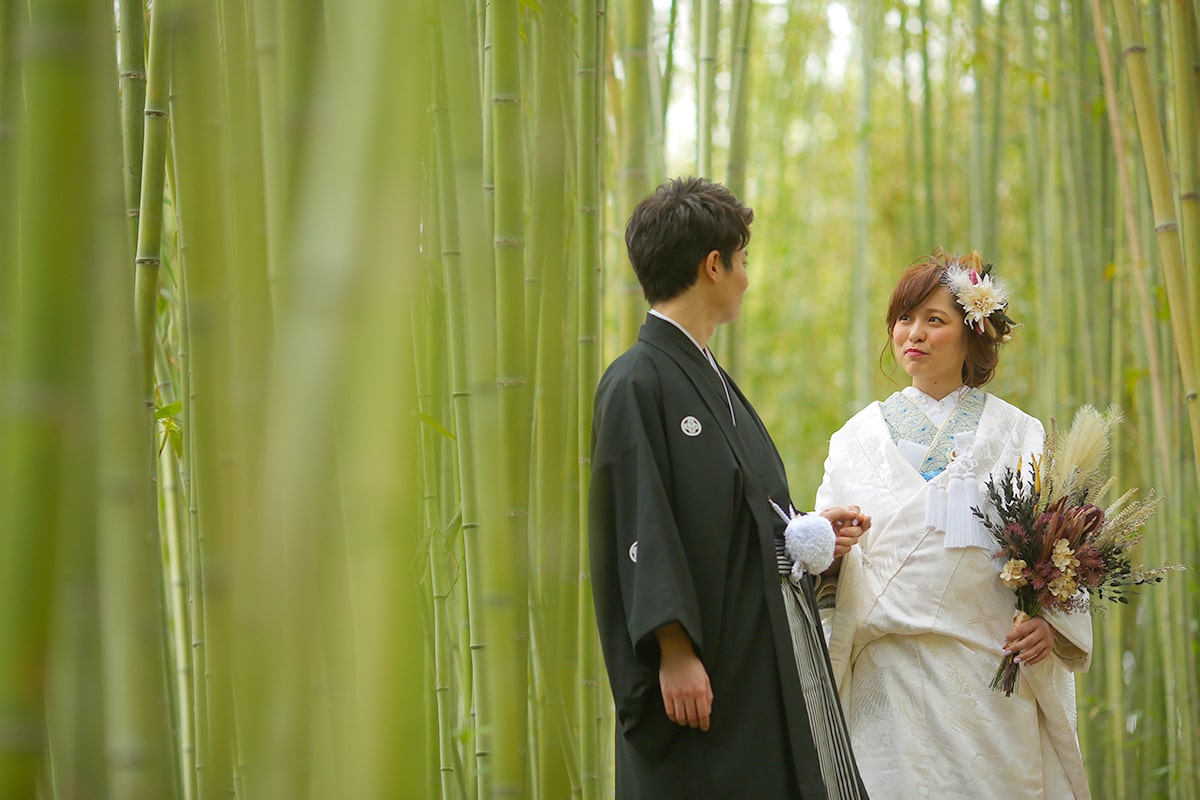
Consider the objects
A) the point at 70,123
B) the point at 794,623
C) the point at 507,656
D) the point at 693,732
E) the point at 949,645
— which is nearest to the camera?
the point at 70,123

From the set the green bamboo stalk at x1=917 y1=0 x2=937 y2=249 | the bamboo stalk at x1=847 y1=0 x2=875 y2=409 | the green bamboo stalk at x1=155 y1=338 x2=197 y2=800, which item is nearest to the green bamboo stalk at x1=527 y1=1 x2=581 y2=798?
the green bamboo stalk at x1=155 y1=338 x2=197 y2=800

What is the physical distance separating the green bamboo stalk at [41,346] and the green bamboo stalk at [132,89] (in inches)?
21.2

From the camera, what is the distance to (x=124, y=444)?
0.67 metres

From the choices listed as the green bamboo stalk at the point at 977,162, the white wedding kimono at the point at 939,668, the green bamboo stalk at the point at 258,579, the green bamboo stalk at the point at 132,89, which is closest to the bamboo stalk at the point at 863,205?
the green bamboo stalk at the point at 977,162

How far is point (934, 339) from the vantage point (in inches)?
79.1

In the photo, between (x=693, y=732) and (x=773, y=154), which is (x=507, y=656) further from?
(x=773, y=154)

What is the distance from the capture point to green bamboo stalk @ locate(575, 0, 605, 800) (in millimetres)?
1591

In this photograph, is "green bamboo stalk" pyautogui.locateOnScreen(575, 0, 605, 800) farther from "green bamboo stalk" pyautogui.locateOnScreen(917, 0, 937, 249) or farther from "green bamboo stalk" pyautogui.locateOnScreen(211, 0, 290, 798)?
"green bamboo stalk" pyautogui.locateOnScreen(917, 0, 937, 249)

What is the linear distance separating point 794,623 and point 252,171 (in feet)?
3.94

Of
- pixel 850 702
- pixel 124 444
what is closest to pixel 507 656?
pixel 124 444

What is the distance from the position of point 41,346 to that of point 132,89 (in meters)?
0.76

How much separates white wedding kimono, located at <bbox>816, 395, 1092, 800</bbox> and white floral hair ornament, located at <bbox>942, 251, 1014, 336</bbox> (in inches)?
8.5

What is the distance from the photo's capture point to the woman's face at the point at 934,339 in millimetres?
2010

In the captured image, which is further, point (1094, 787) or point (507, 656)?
point (1094, 787)
